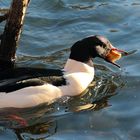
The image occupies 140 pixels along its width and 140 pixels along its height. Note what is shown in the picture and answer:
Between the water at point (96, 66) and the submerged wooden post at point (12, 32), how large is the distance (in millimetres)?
578

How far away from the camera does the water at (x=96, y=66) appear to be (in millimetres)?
8680

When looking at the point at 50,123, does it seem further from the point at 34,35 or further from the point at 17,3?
the point at 34,35

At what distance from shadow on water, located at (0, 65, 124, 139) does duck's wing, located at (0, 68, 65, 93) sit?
1.16 feet

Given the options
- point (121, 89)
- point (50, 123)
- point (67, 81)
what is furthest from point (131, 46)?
point (50, 123)

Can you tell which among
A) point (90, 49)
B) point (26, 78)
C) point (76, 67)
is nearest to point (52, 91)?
point (26, 78)

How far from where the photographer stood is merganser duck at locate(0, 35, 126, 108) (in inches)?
363

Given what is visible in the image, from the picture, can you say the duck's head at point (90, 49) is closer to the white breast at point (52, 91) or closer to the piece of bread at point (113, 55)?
the piece of bread at point (113, 55)

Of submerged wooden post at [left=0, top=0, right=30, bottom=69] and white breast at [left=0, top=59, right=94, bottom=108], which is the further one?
submerged wooden post at [left=0, top=0, right=30, bottom=69]

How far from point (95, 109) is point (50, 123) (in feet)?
2.93

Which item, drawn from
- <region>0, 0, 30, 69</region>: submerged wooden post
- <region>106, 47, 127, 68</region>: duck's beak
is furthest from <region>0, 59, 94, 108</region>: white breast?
<region>0, 0, 30, 69</region>: submerged wooden post

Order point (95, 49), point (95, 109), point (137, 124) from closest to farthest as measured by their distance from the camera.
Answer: point (137, 124)
point (95, 109)
point (95, 49)

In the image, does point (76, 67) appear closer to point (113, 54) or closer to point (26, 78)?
point (113, 54)

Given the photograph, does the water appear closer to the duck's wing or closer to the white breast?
the white breast

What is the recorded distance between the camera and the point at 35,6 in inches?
567
